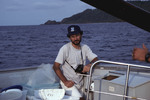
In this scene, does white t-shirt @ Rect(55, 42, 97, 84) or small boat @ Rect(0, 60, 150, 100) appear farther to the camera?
white t-shirt @ Rect(55, 42, 97, 84)

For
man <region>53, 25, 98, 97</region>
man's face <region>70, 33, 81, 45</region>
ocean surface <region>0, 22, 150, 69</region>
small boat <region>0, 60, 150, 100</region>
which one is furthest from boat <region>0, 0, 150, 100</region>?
ocean surface <region>0, 22, 150, 69</region>

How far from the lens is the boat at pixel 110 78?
3.65 ft

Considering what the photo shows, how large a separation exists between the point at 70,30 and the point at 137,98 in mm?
1673

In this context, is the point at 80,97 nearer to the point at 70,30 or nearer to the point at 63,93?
the point at 63,93

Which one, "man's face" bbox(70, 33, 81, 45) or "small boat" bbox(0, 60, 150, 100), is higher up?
"man's face" bbox(70, 33, 81, 45)

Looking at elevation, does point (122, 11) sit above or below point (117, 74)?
above

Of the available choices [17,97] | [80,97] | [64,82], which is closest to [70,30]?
[64,82]

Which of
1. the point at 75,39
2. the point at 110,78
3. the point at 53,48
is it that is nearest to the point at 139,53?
the point at 110,78

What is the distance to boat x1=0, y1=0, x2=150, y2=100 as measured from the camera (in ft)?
3.65

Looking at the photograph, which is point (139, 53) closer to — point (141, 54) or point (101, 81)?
point (141, 54)

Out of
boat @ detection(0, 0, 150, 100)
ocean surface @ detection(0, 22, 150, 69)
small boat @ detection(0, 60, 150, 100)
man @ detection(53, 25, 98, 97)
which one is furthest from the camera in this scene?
ocean surface @ detection(0, 22, 150, 69)

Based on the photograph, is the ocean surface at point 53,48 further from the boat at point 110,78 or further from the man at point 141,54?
the man at point 141,54

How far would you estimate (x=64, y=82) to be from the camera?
3.60m

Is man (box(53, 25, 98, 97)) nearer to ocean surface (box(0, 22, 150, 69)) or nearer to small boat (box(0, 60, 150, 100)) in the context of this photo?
small boat (box(0, 60, 150, 100))
